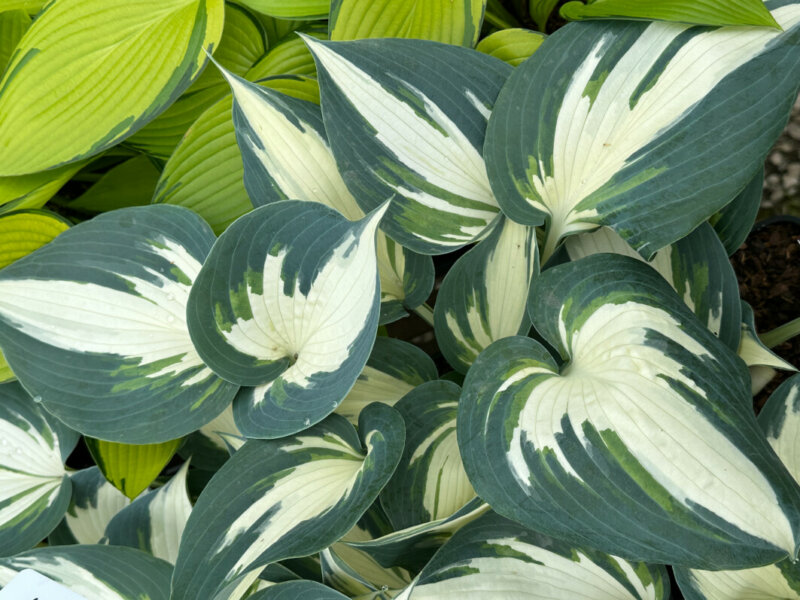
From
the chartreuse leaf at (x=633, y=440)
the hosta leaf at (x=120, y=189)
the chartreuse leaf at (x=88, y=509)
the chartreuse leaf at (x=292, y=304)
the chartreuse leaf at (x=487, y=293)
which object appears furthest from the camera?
the hosta leaf at (x=120, y=189)

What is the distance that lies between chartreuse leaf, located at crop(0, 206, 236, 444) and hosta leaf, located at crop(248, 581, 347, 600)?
19 centimetres

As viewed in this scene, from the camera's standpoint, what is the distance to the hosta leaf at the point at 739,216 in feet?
2.45

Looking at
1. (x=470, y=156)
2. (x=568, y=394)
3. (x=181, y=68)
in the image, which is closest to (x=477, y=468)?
(x=568, y=394)

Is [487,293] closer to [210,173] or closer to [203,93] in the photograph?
[210,173]

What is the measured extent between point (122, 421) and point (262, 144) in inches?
12.8

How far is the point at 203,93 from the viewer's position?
903 millimetres

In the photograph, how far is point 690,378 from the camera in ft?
1.77

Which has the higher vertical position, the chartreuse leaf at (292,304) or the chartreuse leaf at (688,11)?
the chartreuse leaf at (688,11)

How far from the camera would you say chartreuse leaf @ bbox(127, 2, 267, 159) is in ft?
2.94

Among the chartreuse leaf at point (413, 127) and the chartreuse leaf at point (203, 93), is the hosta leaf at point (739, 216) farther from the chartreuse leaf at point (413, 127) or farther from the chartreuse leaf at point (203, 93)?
the chartreuse leaf at point (203, 93)

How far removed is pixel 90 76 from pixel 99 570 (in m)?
0.56

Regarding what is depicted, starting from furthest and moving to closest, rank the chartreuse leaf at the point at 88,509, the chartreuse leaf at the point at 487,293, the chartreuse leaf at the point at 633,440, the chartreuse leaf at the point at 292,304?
the chartreuse leaf at the point at 88,509
the chartreuse leaf at the point at 487,293
the chartreuse leaf at the point at 292,304
the chartreuse leaf at the point at 633,440

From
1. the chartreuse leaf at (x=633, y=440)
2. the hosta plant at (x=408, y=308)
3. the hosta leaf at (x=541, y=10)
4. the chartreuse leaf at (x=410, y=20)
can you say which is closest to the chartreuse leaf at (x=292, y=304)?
the hosta plant at (x=408, y=308)

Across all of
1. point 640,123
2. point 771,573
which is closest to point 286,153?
point 640,123
